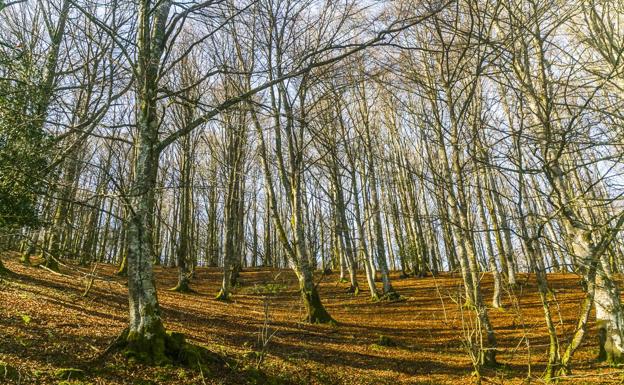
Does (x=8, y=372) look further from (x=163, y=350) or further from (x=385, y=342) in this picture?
(x=385, y=342)

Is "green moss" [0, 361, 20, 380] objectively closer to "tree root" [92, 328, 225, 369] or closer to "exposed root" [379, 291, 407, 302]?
"tree root" [92, 328, 225, 369]

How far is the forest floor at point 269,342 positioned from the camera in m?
4.41

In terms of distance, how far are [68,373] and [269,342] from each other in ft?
11.7

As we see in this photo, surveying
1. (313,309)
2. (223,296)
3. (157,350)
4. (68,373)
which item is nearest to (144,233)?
(157,350)

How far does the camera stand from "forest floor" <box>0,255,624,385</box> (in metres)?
4.41

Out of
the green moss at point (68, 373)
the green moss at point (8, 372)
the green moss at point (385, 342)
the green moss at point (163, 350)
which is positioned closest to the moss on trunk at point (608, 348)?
the green moss at point (385, 342)

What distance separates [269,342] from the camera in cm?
702

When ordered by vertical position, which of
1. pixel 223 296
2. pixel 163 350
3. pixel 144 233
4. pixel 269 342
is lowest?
pixel 269 342

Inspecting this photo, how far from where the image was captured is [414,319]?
36.6ft

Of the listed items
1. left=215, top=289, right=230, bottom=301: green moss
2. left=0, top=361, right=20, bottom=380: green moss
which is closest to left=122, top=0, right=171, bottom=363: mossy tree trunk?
left=0, top=361, right=20, bottom=380: green moss

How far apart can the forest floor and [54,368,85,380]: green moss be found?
0.05 feet

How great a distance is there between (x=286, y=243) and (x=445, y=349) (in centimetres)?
437

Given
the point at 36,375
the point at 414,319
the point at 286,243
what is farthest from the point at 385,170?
the point at 36,375

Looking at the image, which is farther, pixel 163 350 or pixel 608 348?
pixel 608 348
